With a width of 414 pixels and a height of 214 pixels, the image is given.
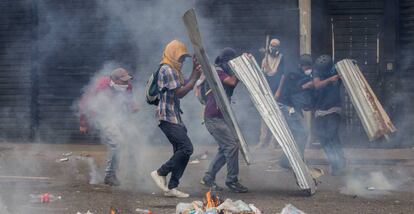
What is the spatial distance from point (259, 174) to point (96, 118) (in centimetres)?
220

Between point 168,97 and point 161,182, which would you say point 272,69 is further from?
point 161,182

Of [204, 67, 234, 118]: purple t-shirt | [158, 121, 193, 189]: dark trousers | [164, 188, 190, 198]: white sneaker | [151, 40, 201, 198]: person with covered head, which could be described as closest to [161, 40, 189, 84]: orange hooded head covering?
[151, 40, 201, 198]: person with covered head

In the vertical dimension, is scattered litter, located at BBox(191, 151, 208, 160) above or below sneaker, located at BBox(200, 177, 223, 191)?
below

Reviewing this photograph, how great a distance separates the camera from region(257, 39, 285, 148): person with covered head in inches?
475

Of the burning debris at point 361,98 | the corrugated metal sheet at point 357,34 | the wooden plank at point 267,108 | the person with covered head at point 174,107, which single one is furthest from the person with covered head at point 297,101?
the corrugated metal sheet at point 357,34

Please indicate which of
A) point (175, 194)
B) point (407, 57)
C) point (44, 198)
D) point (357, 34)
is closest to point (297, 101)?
point (175, 194)

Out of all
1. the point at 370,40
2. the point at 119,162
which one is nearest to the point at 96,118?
the point at 119,162

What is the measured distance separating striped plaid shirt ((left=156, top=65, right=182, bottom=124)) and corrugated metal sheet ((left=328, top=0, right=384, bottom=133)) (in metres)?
4.91

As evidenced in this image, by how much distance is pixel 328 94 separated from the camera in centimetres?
963

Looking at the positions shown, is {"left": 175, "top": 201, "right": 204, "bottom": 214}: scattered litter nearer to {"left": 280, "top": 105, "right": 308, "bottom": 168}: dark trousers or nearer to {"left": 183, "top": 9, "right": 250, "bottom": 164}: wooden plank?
{"left": 183, "top": 9, "right": 250, "bottom": 164}: wooden plank

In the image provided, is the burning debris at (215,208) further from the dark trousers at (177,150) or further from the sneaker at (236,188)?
the sneaker at (236,188)

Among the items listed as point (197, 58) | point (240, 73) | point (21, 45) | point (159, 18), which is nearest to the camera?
point (197, 58)

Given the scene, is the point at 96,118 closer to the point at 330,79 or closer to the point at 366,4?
the point at 330,79

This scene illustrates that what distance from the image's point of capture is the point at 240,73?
27.4 feet
